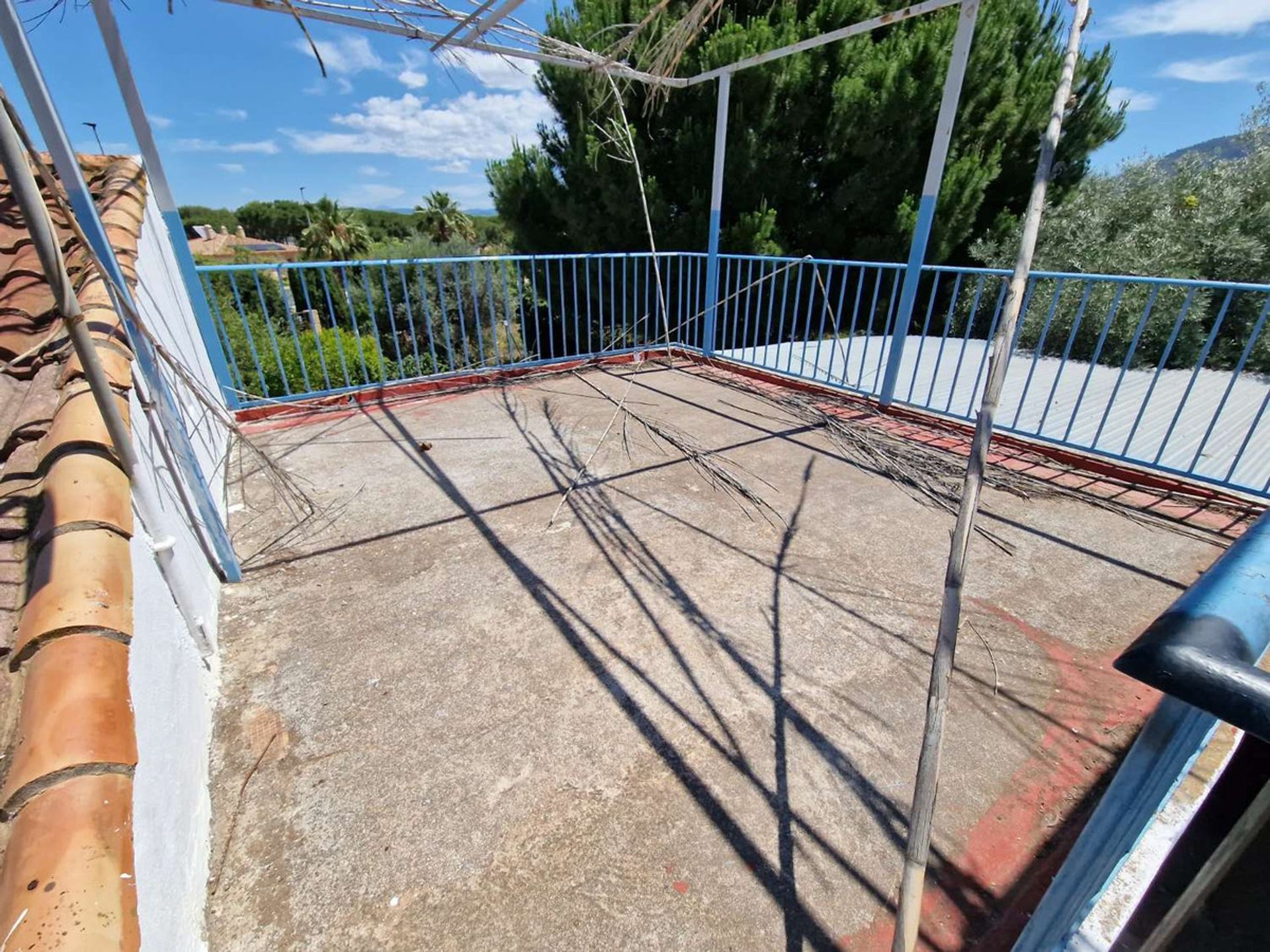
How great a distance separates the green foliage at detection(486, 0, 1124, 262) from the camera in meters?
8.11

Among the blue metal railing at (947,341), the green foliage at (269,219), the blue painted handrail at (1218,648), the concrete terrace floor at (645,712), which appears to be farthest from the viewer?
the green foliage at (269,219)

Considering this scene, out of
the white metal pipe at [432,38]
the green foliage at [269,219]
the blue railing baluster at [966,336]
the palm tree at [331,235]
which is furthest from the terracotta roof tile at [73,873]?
the green foliage at [269,219]

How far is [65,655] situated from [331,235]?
32760mm

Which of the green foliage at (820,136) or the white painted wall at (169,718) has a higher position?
the green foliage at (820,136)

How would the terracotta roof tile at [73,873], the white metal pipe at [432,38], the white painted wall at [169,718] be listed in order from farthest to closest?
the white metal pipe at [432,38]
the white painted wall at [169,718]
the terracotta roof tile at [73,873]

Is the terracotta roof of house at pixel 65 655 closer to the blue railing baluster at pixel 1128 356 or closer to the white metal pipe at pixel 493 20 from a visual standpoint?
the white metal pipe at pixel 493 20

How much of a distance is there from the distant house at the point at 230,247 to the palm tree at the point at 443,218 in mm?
7408

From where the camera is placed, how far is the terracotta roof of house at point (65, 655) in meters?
0.65

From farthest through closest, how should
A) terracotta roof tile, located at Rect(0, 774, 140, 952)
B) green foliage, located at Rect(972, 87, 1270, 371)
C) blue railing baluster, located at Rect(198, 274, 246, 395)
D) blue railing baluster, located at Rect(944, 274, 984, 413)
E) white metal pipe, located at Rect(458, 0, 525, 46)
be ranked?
1. green foliage, located at Rect(972, 87, 1270, 371)
2. blue railing baluster, located at Rect(198, 274, 246, 395)
3. blue railing baluster, located at Rect(944, 274, 984, 413)
4. white metal pipe, located at Rect(458, 0, 525, 46)
5. terracotta roof tile, located at Rect(0, 774, 140, 952)

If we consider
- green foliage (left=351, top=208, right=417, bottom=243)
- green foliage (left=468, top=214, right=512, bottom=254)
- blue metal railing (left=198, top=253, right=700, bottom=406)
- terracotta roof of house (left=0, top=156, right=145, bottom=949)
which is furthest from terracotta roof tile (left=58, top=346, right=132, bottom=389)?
green foliage (left=351, top=208, right=417, bottom=243)

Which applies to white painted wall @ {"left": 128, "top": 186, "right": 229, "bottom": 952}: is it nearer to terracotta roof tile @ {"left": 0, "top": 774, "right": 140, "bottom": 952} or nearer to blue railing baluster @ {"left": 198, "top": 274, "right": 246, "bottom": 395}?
terracotta roof tile @ {"left": 0, "top": 774, "right": 140, "bottom": 952}

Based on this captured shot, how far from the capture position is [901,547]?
9.16 ft

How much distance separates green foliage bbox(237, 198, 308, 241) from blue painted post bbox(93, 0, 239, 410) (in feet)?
172

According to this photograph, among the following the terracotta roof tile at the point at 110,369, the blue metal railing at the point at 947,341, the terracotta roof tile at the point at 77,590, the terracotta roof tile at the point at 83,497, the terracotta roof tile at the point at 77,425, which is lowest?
the blue metal railing at the point at 947,341
